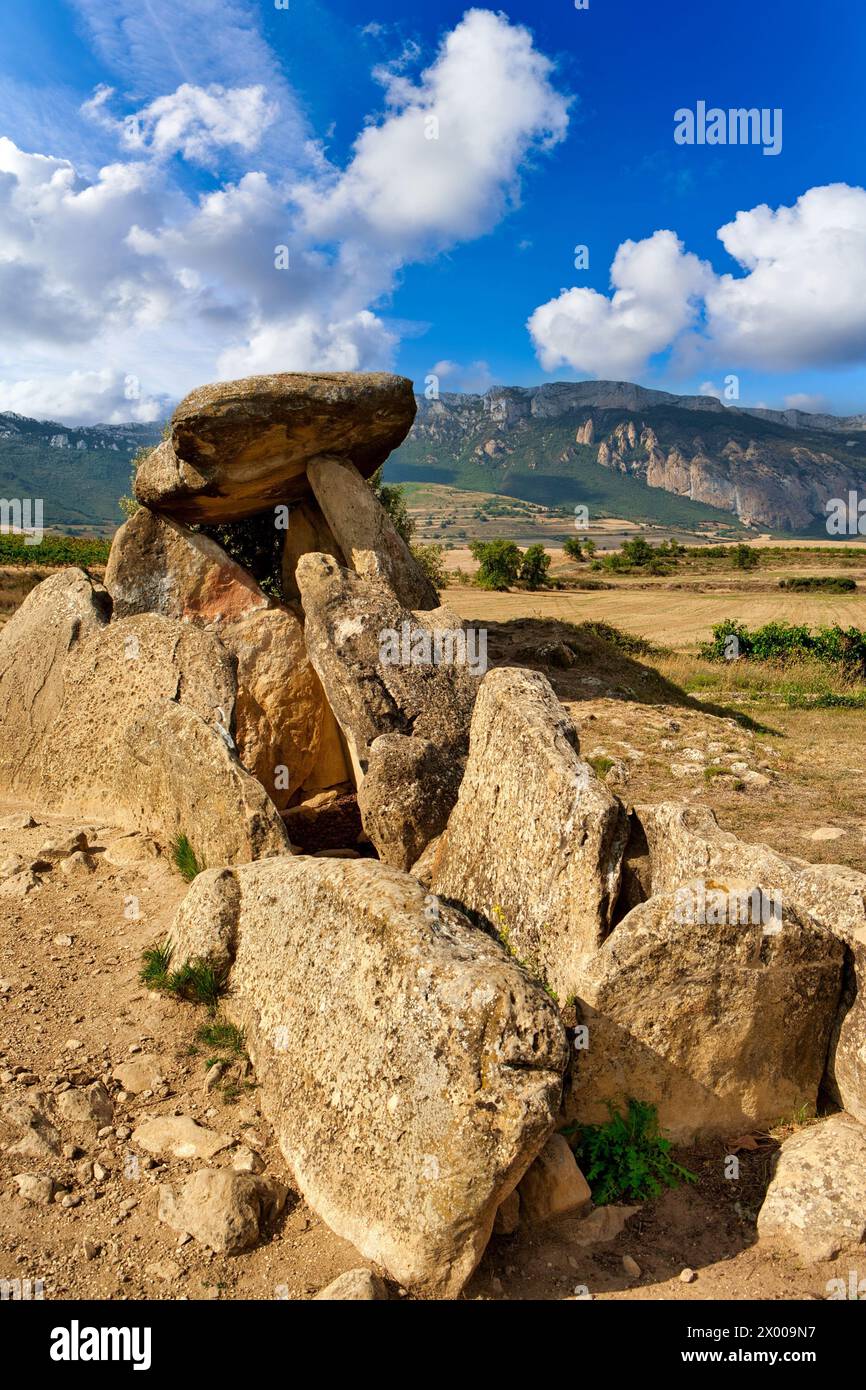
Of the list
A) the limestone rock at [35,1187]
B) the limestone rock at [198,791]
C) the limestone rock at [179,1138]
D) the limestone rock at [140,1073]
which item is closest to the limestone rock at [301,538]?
the limestone rock at [198,791]

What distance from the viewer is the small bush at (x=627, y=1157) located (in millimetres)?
4520

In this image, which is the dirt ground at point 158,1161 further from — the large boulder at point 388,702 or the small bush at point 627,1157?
the large boulder at point 388,702

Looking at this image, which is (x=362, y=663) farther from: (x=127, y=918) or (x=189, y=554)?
(x=189, y=554)

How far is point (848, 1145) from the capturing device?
448 cm

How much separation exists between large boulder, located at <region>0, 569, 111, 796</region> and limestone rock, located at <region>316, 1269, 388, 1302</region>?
7349 millimetres

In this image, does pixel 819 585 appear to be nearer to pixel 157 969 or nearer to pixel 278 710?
pixel 278 710

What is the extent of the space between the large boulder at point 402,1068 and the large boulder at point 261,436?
6.97 metres

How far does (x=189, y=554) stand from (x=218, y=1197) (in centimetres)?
848

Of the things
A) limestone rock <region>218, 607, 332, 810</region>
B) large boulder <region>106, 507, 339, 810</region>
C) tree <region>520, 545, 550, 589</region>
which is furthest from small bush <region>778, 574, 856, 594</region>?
limestone rock <region>218, 607, 332, 810</region>

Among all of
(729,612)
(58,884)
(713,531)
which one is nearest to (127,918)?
(58,884)

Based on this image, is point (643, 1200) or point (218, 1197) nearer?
point (218, 1197)

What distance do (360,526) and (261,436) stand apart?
165 cm

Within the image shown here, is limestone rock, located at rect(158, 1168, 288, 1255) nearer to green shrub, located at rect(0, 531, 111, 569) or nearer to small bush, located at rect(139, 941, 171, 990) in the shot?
small bush, located at rect(139, 941, 171, 990)

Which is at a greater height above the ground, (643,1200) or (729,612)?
(729,612)
